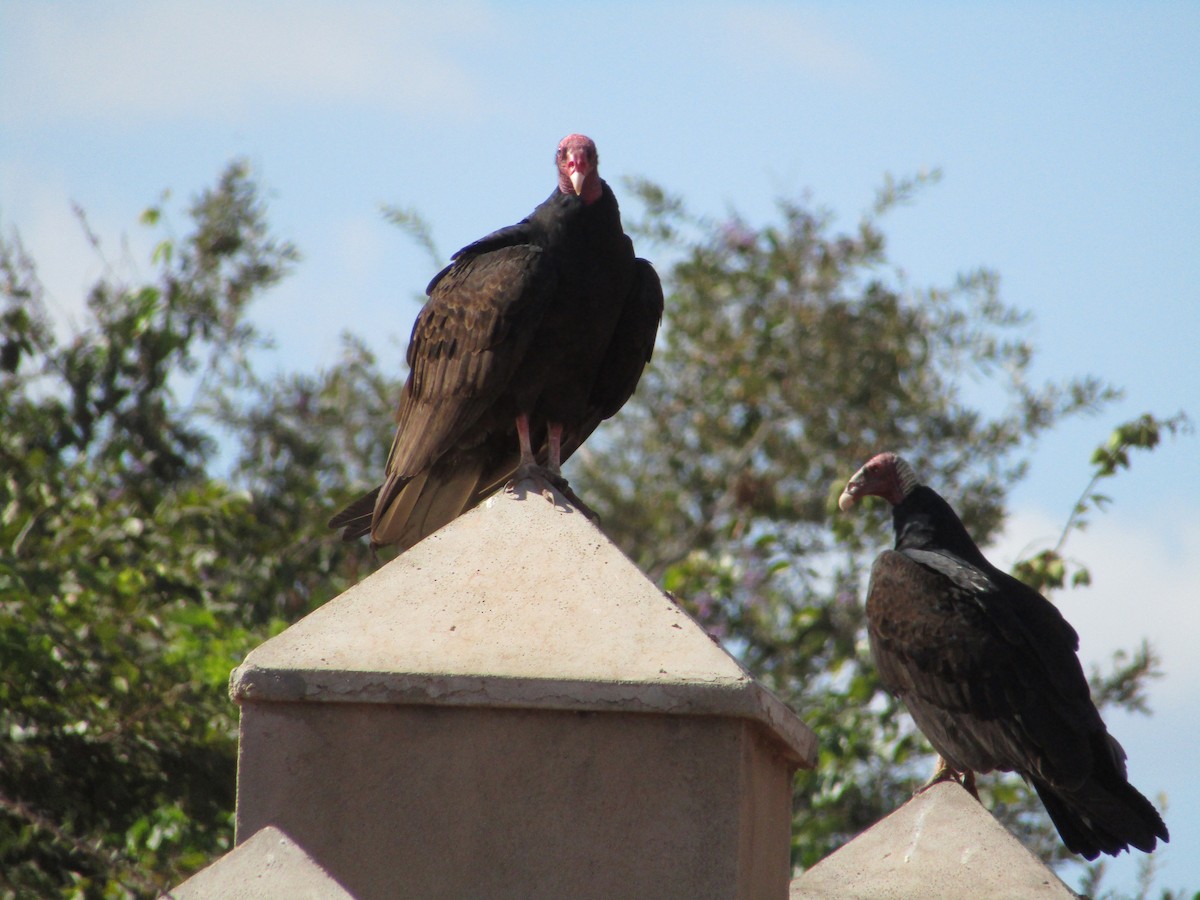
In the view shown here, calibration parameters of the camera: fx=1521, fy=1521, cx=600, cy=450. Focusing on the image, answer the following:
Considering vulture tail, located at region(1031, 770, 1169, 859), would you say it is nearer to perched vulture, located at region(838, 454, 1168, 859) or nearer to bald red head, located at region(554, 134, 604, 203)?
perched vulture, located at region(838, 454, 1168, 859)

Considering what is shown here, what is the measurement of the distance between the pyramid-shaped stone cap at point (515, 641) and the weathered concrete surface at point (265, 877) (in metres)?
0.24

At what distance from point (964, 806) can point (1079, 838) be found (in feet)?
2.16

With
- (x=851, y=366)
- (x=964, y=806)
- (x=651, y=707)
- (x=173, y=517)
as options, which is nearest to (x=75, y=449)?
(x=173, y=517)

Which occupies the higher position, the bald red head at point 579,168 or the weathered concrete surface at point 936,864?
the bald red head at point 579,168

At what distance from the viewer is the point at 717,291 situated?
8.43m

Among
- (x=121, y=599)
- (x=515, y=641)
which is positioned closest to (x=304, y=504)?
(x=121, y=599)

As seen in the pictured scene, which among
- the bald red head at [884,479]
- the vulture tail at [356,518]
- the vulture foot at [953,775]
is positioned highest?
the bald red head at [884,479]

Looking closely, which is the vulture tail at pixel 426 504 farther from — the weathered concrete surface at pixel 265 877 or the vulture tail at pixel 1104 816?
the vulture tail at pixel 1104 816

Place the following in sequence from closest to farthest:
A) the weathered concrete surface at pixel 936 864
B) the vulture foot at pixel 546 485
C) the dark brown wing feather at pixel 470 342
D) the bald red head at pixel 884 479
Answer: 1. the vulture foot at pixel 546 485
2. the weathered concrete surface at pixel 936 864
3. the dark brown wing feather at pixel 470 342
4. the bald red head at pixel 884 479

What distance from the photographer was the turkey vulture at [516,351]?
375 cm

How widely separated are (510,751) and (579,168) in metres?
1.85

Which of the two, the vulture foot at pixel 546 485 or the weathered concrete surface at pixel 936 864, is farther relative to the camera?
the weathered concrete surface at pixel 936 864

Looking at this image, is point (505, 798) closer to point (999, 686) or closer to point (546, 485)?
point (546, 485)

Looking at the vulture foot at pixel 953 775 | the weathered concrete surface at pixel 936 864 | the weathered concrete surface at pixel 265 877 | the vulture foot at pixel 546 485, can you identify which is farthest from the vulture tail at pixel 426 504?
the vulture foot at pixel 953 775
